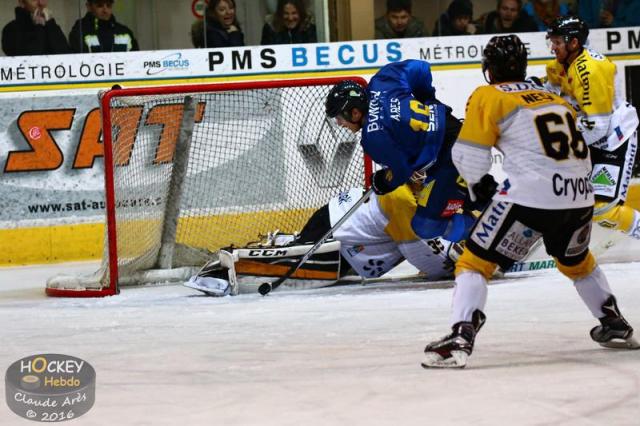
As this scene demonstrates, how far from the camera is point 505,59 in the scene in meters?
3.84

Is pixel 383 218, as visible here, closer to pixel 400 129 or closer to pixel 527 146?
pixel 400 129

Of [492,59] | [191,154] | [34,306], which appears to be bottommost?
[34,306]

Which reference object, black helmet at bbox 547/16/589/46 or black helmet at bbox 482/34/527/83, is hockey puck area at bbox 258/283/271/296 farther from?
black helmet at bbox 482/34/527/83

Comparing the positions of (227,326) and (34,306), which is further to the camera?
(34,306)

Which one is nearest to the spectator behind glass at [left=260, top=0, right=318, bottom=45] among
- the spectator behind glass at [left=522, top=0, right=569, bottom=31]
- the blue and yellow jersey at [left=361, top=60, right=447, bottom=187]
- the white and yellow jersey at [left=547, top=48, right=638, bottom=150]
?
the spectator behind glass at [left=522, top=0, right=569, bottom=31]

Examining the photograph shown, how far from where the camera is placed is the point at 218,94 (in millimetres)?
6754

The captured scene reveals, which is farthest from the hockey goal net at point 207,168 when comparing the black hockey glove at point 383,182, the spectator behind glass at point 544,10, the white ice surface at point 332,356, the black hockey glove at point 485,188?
the black hockey glove at point 485,188

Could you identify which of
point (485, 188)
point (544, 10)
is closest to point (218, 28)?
point (544, 10)

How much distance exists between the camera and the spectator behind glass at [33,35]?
7.75 meters

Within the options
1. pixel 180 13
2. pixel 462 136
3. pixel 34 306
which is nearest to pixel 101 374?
pixel 462 136

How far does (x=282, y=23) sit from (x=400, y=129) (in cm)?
298

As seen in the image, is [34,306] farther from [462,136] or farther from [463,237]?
[462,136]

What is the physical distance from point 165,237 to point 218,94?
33.9 inches

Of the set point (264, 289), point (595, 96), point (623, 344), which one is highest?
point (595, 96)
